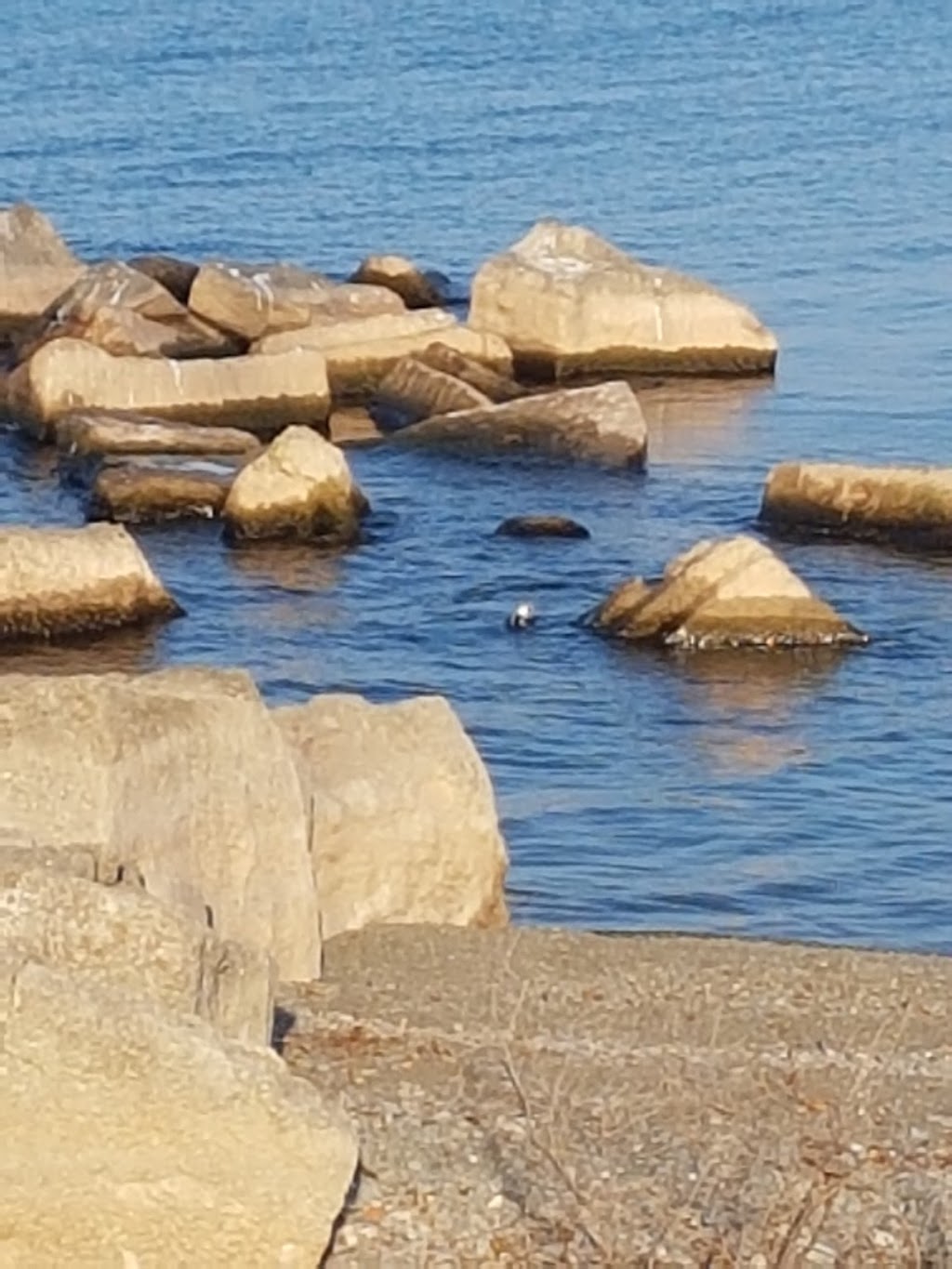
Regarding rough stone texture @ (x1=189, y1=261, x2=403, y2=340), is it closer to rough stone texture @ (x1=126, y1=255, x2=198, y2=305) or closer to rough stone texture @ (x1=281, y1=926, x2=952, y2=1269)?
rough stone texture @ (x1=126, y1=255, x2=198, y2=305)

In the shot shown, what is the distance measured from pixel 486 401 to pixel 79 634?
27.7 feet

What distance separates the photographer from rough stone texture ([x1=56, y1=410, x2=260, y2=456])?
94.2 ft

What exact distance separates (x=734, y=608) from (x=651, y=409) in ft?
32.8

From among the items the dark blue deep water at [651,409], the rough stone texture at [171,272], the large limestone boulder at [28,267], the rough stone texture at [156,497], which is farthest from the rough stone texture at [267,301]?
the rough stone texture at [156,497]

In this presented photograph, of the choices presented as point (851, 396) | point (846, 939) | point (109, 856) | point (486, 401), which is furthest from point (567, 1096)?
point (851, 396)

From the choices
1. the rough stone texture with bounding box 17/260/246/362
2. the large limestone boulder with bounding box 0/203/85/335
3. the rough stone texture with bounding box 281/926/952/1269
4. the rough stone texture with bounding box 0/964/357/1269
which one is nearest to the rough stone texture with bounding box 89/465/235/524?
the rough stone texture with bounding box 17/260/246/362

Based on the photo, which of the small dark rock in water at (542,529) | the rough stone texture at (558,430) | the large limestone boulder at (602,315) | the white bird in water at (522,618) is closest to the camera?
the white bird in water at (522,618)

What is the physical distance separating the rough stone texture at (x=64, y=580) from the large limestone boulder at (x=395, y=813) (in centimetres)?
891

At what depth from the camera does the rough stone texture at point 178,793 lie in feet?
39.3

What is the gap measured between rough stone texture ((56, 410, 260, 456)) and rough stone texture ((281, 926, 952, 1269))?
14.8 meters

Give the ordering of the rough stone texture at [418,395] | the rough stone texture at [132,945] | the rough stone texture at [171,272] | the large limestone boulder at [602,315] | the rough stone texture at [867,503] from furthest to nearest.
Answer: the rough stone texture at [171,272] → the large limestone boulder at [602,315] → the rough stone texture at [418,395] → the rough stone texture at [867,503] → the rough stone texture at [132,945]

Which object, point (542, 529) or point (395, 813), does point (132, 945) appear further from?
point (542, 529)

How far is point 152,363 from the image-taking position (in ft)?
101

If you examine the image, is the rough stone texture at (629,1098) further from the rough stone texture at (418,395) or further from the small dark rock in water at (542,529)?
the rough stone texture at (418,395)
